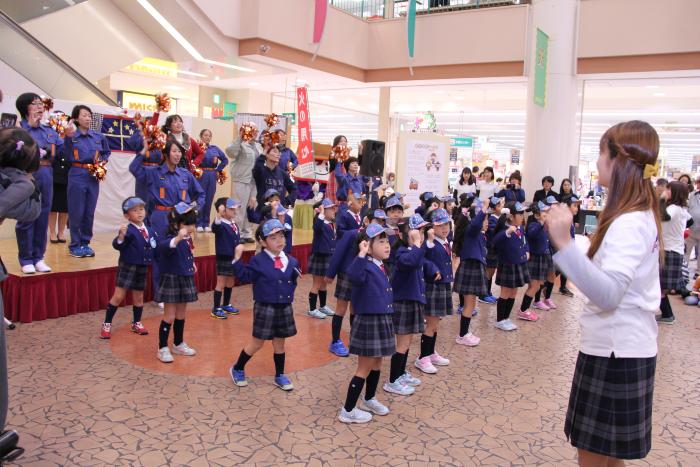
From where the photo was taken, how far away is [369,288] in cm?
364

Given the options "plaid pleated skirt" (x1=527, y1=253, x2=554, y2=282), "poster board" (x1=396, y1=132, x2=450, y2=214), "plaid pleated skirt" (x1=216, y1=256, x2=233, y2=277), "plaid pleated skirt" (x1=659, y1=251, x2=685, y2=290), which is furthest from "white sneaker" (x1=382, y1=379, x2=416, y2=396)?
"poster board" (x1=396, y1=132, x2=450, y2=214)

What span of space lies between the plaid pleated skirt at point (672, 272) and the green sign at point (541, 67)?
4.76 meters

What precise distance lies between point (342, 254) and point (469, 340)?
5.32 feet

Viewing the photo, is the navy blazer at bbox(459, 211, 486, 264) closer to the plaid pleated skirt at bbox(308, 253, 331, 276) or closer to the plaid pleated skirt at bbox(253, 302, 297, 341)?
the plaid pleated skirt at bbox(308, 253, 331, 276)

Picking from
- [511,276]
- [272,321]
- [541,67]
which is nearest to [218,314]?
[272,321]

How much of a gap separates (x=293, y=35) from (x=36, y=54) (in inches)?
190

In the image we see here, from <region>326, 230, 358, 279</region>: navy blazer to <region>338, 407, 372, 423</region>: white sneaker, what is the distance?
4.13 ft

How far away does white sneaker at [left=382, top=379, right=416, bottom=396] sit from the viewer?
417 centimetres

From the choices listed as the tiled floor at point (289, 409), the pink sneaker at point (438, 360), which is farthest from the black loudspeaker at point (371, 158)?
the pink sneaker at point (438, 360)

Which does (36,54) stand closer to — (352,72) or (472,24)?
(352,72)

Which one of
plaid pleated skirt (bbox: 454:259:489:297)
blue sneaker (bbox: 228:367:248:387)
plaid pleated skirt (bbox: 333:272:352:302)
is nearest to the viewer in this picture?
blue sneaker (bbox: 228:367:248:387)

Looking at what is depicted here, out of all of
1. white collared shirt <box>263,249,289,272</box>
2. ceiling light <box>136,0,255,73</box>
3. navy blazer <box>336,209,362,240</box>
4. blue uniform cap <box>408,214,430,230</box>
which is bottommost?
white collared shirt <box>263,249,289,272</box>

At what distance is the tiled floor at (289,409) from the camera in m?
3.23

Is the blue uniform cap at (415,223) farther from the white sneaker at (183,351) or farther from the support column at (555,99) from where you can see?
the support column at (555,99)
